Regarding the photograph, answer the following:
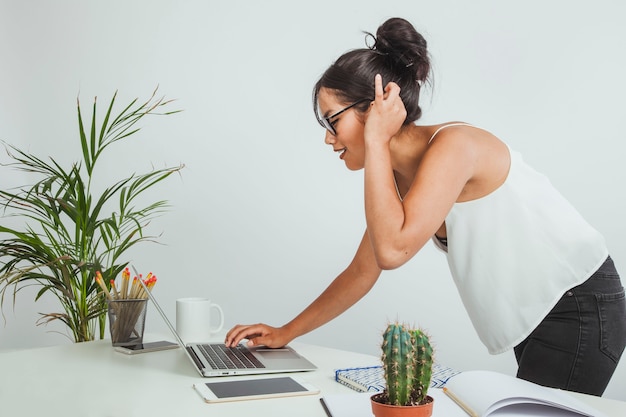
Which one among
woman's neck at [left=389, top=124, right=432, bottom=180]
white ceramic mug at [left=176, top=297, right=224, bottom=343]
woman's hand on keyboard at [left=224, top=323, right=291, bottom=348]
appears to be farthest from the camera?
white ceramic mug at [left=176, top=297, right=224, bottom=343]

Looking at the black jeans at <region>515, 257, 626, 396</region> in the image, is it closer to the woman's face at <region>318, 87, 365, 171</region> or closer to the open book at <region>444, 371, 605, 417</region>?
Answer: the open book at <region>444, 371, 605, 417</region>

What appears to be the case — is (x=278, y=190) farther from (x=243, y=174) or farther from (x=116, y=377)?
(x=116, y=377)

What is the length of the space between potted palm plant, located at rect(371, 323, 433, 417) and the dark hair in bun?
0.85m

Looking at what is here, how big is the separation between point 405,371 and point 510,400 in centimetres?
19

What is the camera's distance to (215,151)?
336 centimetres

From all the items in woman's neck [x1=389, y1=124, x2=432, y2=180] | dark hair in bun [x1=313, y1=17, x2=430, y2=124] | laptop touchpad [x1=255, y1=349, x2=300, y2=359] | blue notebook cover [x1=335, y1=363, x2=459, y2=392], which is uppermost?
dark hair in bun [x1=313, y1=17, x2=430, y2=124]

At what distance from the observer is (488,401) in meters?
0.99

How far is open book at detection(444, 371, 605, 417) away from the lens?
0.97 m

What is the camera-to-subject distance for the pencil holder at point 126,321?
69.9 inches

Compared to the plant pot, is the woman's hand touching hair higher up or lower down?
higher up

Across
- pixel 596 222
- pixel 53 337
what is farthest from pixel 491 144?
pixel 53 337

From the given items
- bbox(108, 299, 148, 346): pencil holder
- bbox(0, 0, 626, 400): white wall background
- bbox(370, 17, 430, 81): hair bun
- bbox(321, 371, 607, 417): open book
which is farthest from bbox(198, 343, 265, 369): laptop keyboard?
bbox(0, 0, 626, 400): white wall background

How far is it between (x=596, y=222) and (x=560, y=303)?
4.93 ft

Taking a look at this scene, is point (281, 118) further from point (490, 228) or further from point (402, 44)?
point (490, 228)
